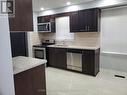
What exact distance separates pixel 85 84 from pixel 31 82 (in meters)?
1.74

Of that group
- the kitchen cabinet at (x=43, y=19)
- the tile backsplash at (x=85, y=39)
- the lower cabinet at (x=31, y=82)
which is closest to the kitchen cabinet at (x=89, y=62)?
the tile backsplash at (x=85, y=39)

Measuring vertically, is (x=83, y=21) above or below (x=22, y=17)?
above

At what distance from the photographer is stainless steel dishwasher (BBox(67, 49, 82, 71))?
3919mm

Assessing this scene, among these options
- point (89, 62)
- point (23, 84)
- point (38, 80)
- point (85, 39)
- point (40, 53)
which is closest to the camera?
point (23, 84)

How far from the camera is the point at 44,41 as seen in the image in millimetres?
5594

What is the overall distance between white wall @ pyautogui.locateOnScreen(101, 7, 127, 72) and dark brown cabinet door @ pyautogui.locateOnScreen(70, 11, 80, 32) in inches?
35.5

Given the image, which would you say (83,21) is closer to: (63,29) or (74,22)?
(74,22)

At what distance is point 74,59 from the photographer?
4055mm

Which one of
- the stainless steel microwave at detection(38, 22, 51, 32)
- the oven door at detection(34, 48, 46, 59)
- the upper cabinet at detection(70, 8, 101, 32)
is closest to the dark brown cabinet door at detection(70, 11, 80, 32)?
the upper cabinet at detection(70, 8, 101, 32)

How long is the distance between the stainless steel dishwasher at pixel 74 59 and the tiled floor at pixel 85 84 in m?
0.29

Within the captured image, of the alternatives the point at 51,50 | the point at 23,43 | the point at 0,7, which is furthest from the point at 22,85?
the point at 23,43

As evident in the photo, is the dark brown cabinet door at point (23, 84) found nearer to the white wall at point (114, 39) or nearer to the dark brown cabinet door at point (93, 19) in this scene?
the dark brown cabinet door at point (93, 19)

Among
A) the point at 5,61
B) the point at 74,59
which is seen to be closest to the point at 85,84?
the point at 74,59

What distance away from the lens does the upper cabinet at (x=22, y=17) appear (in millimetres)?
1497
